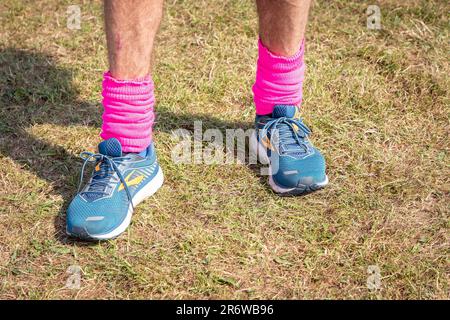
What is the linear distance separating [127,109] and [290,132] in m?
0.58

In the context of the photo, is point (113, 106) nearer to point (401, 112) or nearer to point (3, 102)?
point (3, 102)

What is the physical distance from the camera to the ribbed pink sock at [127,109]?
195 cm

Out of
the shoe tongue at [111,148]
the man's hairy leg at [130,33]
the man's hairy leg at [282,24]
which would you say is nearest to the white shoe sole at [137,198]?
the shoe tongue at [111,148]

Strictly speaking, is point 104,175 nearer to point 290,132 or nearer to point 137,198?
point 137,198

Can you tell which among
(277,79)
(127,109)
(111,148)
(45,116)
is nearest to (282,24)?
(277,79)

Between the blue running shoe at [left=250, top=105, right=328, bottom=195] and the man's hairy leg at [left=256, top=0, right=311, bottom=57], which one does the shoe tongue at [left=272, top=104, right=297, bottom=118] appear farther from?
the man's hairy leg at [left=256, top=0, right=311, bottom=57]

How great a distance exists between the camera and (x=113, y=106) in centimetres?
196

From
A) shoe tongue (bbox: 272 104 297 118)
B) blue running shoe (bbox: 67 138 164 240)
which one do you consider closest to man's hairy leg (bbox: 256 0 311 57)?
shoe tongue (bbox: 272 104 297 118)

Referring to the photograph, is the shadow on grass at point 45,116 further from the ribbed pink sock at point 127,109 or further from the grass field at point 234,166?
the ribbed pink sock at point 127,109

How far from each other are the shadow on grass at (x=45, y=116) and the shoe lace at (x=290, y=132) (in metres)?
0.15

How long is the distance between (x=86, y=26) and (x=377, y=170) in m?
1.56

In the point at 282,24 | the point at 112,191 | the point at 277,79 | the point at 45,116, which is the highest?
the point at 282,24

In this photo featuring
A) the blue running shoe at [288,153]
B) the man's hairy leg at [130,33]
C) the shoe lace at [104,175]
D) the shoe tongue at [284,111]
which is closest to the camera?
the man's hairy leg at [130,33]

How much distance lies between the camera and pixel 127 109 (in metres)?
1.96
